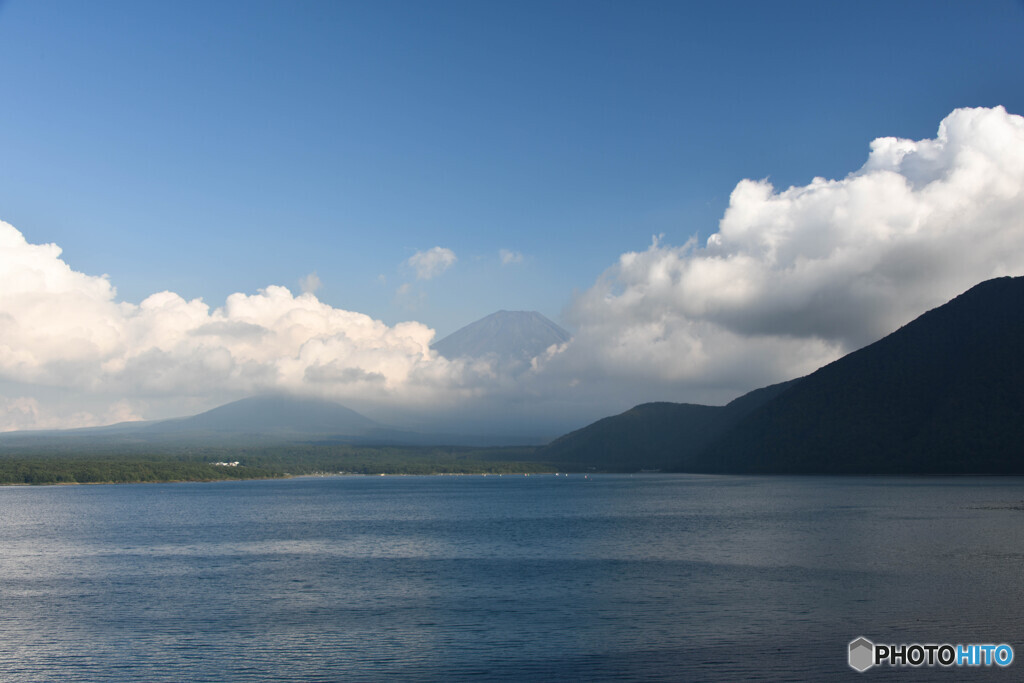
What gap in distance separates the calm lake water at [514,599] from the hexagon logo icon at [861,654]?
0.58 metres

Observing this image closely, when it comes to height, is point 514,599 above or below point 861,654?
below

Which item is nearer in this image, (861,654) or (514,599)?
(861,654)

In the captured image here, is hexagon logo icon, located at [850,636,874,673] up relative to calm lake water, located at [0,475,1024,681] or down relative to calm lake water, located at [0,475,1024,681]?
up

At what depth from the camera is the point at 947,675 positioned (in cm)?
2850

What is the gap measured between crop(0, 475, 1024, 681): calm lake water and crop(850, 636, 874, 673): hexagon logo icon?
1.89 feet

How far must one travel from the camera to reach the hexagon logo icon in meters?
29.2

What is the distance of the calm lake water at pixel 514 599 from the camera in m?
30.9

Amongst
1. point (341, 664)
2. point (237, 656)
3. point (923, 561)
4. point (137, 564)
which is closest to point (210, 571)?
point (137, 564)

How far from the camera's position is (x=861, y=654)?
3020 cm

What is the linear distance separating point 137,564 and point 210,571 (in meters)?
9.73

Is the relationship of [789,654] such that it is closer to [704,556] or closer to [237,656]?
[237,656]

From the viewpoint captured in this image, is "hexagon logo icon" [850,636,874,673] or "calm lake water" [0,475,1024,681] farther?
"calm lake water" [0,475,1024,681]

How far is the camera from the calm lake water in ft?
101

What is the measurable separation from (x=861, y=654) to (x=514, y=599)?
796 inches
